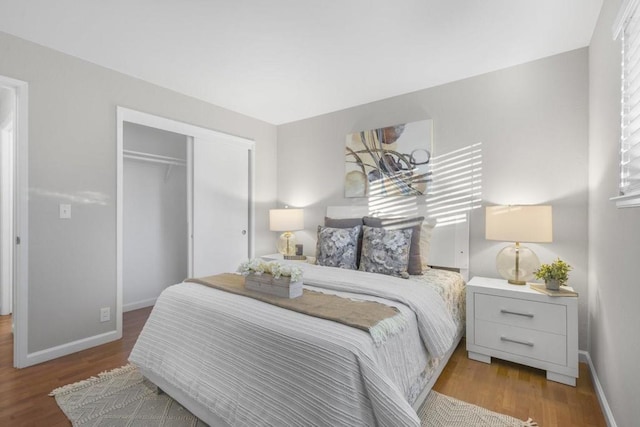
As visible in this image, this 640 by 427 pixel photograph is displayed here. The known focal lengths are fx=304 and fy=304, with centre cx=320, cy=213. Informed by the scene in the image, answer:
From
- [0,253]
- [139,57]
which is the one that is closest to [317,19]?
[139,57]

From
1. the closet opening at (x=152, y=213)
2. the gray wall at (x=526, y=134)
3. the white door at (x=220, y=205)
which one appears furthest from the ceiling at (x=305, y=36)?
the closet opening at (x=152, y=213)

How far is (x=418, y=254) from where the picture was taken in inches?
102

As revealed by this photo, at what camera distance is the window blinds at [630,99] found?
120 cm

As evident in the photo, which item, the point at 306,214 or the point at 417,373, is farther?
the point at 306,214

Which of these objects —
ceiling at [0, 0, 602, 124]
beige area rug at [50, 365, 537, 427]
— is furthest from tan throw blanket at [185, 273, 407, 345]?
ceiling at [0, 0, 602, 124]

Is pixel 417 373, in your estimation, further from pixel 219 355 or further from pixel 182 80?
pixel 182 80

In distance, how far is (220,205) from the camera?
377 cm

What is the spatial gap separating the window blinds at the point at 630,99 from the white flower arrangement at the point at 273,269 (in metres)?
1.58

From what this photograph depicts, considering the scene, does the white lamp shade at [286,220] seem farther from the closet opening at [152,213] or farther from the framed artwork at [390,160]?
A: the closet opening at [152,213]

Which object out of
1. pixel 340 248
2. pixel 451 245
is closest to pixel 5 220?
pixel 340 248

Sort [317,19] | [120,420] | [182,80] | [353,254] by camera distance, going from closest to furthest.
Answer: [120,420] → [317,19] → [353,254] → [182,80]

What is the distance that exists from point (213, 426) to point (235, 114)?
3.36 m

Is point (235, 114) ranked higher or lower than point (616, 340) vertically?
higher

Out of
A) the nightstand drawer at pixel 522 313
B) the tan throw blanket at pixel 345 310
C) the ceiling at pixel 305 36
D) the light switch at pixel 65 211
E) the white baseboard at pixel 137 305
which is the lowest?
the white baseboard at pixel 137 305
